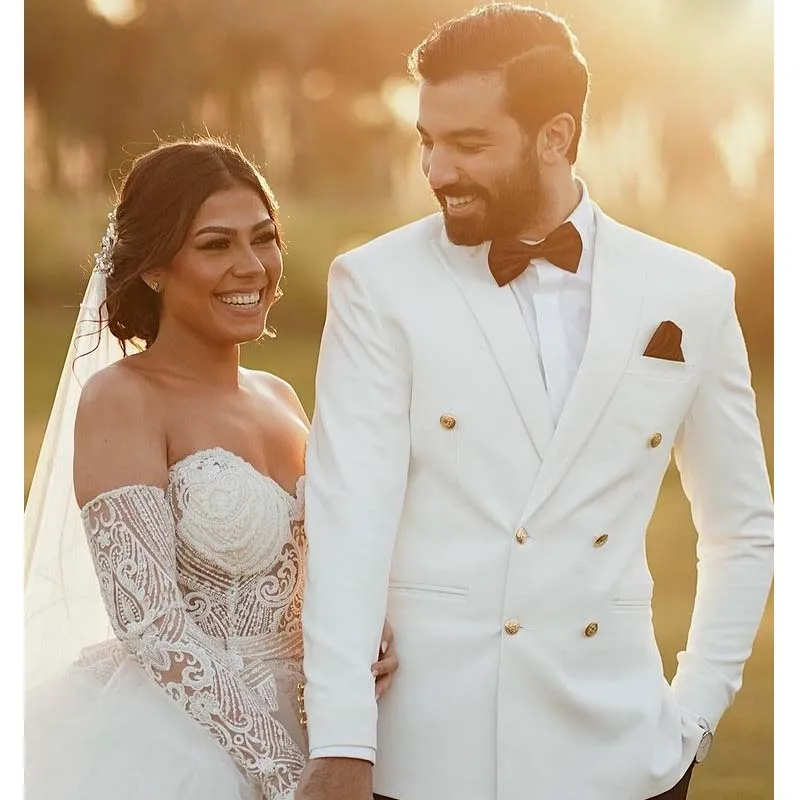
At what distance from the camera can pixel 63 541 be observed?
2.48 metres

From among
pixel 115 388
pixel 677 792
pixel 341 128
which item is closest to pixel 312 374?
pixel 341 128

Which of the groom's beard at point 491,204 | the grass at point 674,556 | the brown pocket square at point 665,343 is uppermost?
the groom's beard at point 491,204

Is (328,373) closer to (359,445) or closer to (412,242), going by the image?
(359,445)

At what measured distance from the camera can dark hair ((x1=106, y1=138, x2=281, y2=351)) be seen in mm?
2285

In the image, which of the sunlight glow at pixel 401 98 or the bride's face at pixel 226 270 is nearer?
the bride's face at pixel 226 270

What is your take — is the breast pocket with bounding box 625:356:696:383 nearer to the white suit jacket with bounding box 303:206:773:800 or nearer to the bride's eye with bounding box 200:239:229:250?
the white suit jacket with bounding box 303:206:773:800

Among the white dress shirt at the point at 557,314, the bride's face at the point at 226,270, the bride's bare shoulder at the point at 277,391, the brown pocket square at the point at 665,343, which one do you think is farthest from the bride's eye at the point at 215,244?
the brown pocket square at the point at 665,343

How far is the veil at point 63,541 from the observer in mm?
2439

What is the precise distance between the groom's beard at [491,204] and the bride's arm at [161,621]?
655 mm

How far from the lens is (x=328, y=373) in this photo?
2.03m

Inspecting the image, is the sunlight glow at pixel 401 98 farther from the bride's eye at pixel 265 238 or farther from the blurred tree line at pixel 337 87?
the bride's eye at pixel 265 238

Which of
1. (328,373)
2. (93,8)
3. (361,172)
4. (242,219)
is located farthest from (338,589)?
(361,172)

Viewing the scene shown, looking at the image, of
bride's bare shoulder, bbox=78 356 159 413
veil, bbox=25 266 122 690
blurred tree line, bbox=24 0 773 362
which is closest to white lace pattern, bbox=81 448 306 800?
bride's bare shoulder, bbox=78 356 159 413

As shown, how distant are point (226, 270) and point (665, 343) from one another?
2.56 feet
